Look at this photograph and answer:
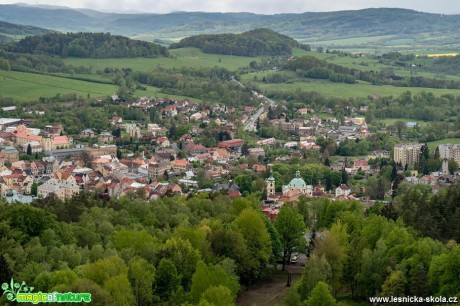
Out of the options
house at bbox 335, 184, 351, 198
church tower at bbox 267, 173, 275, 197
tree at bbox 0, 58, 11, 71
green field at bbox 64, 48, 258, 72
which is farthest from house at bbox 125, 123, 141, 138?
green field at bbox 64, 48, 258, 72

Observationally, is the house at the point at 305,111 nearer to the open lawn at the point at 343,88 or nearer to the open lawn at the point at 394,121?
the open lawn at the point at 394,121

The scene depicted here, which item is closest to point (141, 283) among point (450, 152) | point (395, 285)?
point (395, 285)

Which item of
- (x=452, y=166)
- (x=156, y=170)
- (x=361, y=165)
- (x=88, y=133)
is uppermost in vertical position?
(x=452, y=166)

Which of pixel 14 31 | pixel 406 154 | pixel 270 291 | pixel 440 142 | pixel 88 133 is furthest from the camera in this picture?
pixel 14 31

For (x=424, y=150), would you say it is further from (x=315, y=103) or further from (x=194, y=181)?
(x=315, y=103)

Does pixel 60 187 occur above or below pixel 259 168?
above

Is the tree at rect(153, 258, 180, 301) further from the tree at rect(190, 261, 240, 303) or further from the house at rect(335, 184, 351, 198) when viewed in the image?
the house at rect(335, 184, 351, 198)

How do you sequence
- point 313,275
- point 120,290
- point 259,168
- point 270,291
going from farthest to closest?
point 259,168 → point 270,291 → point 313,275 → point 120,290

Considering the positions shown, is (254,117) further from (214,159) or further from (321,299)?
(321,299)
